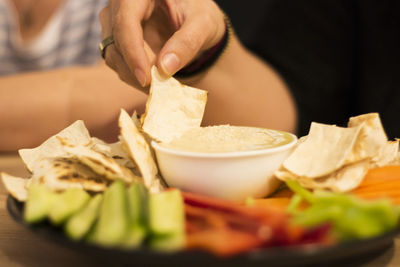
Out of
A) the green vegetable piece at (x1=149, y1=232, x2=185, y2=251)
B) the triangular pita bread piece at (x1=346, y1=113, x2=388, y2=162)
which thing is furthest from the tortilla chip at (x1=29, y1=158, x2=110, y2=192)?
the triangular pita bread piece at (x1=346, y1=113, x2=388, y2=162)

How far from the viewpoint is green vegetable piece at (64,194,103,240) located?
1.87 ft

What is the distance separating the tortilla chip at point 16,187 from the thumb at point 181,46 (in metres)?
0.43

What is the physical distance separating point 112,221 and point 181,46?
0.63 m

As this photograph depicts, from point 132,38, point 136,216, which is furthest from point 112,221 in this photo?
point 132,38

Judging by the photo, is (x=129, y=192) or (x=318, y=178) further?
(x=318, y=178)

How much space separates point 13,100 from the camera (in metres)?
2.08

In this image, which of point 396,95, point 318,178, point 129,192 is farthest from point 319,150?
point 396,95

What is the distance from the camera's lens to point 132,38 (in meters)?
1.04

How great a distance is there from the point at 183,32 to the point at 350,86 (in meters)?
2.26

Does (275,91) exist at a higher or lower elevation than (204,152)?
lower

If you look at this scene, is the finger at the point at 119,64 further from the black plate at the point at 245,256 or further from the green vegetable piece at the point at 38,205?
the black plate at the point at 245,256

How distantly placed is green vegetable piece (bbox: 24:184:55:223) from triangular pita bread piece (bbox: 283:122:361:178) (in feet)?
1.55

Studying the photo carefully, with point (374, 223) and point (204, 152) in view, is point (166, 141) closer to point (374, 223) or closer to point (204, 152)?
point (204, 152)

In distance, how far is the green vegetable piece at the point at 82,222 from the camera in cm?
57
